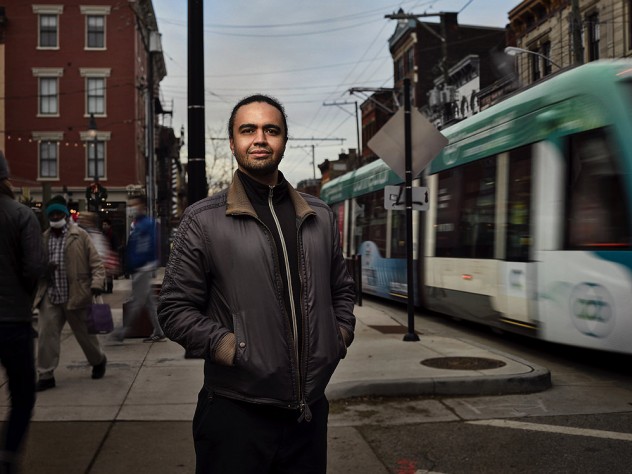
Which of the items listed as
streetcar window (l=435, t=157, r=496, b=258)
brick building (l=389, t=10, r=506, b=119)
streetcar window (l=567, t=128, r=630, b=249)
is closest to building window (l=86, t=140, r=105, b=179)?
brick building (l=389, t=10, r=506, b=119)

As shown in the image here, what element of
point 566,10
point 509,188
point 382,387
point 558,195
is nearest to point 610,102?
point 558,195

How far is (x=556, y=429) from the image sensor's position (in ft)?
18.5

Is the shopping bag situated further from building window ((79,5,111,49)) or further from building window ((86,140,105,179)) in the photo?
building window ((79,5,111,49))

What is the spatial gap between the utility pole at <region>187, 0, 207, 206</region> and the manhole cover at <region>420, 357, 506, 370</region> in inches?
122

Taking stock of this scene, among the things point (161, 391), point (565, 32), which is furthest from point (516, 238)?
point (565, 32)

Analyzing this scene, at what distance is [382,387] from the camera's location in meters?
6.77

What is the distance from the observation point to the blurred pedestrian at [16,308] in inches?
161

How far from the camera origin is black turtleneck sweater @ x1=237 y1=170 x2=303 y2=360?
8.30ft

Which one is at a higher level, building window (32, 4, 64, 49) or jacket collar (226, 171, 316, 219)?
building window (32, 4, 64, 49)

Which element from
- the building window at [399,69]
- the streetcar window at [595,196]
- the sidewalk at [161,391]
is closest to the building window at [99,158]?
the building window at [399,69]

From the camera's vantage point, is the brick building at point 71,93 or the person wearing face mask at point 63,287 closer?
the person wearing face mask at point 63,287

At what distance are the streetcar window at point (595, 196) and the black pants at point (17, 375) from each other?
5529 millimetres

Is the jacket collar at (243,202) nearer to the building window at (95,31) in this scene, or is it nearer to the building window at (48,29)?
the building window at (95,31)

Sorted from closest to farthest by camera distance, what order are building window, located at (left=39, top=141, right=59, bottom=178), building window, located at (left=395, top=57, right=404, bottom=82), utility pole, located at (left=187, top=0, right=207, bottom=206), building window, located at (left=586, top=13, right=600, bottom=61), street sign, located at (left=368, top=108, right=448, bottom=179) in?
utility pole, located at (left=187, top=0, right=207, bottom=206), street sign, located at (left=368, top=108, right=448, bottom=179), building window, located at (left=586, top=13, right=600, bottom=61), building window, located at (left=39, top=141, right=59, bottom=178), building window, located at (left=395, top=57, right=404, bottom=82)
